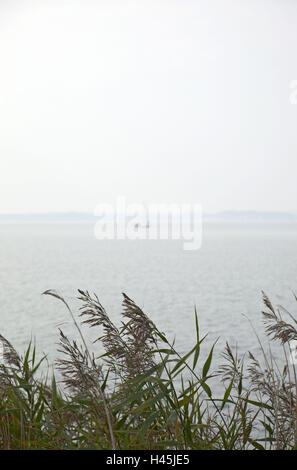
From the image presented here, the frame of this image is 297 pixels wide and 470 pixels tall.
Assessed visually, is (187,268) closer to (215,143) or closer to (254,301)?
(254,301)

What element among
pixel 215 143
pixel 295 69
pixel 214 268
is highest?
pixel 295 69

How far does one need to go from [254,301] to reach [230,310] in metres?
3.53

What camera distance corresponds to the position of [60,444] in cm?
228

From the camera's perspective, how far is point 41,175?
137625mm

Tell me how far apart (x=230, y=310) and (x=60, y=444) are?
2502 cm

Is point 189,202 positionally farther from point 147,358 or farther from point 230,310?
point 147,358

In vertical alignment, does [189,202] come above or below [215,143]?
below

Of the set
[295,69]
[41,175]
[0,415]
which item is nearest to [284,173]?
[295,69]

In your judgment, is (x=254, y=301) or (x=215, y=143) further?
(x=215, y=143)

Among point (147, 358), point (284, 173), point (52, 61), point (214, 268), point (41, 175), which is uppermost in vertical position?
point (52, 61)
